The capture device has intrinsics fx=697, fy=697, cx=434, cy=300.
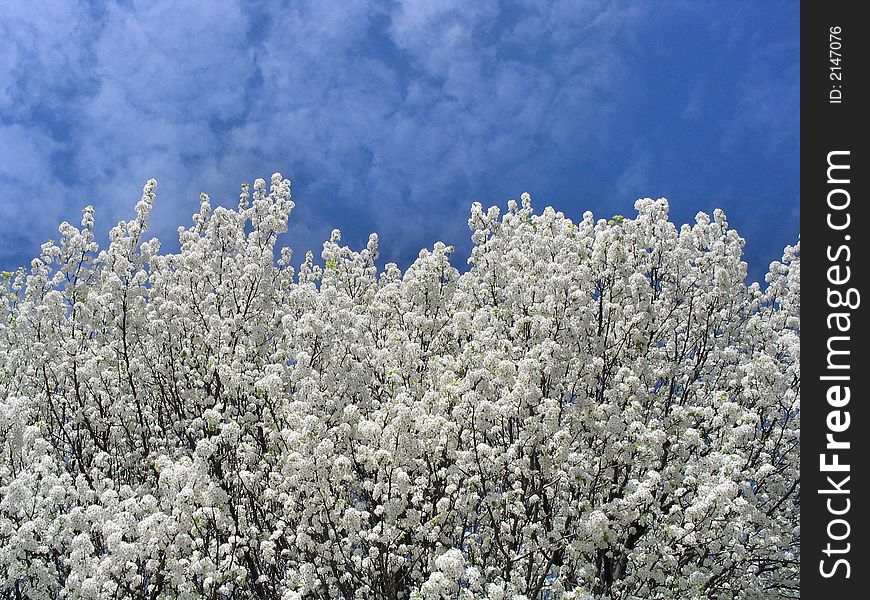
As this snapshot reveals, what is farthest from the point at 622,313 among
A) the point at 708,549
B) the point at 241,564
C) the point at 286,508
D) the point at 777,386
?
the point at 241,564

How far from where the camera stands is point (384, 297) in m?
16.2

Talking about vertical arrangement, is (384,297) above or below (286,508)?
above

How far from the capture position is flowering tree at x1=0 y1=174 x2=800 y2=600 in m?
10.4

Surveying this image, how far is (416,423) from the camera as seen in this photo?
1026cm

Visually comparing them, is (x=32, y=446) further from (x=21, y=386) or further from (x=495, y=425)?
(x=495, y=425)

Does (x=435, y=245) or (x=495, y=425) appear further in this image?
(x=435, y=245)

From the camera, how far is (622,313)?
13141 mm

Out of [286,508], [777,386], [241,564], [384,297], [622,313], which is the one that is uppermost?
[384,297]

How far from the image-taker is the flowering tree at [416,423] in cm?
A: 1038

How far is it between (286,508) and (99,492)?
10.4 feet
